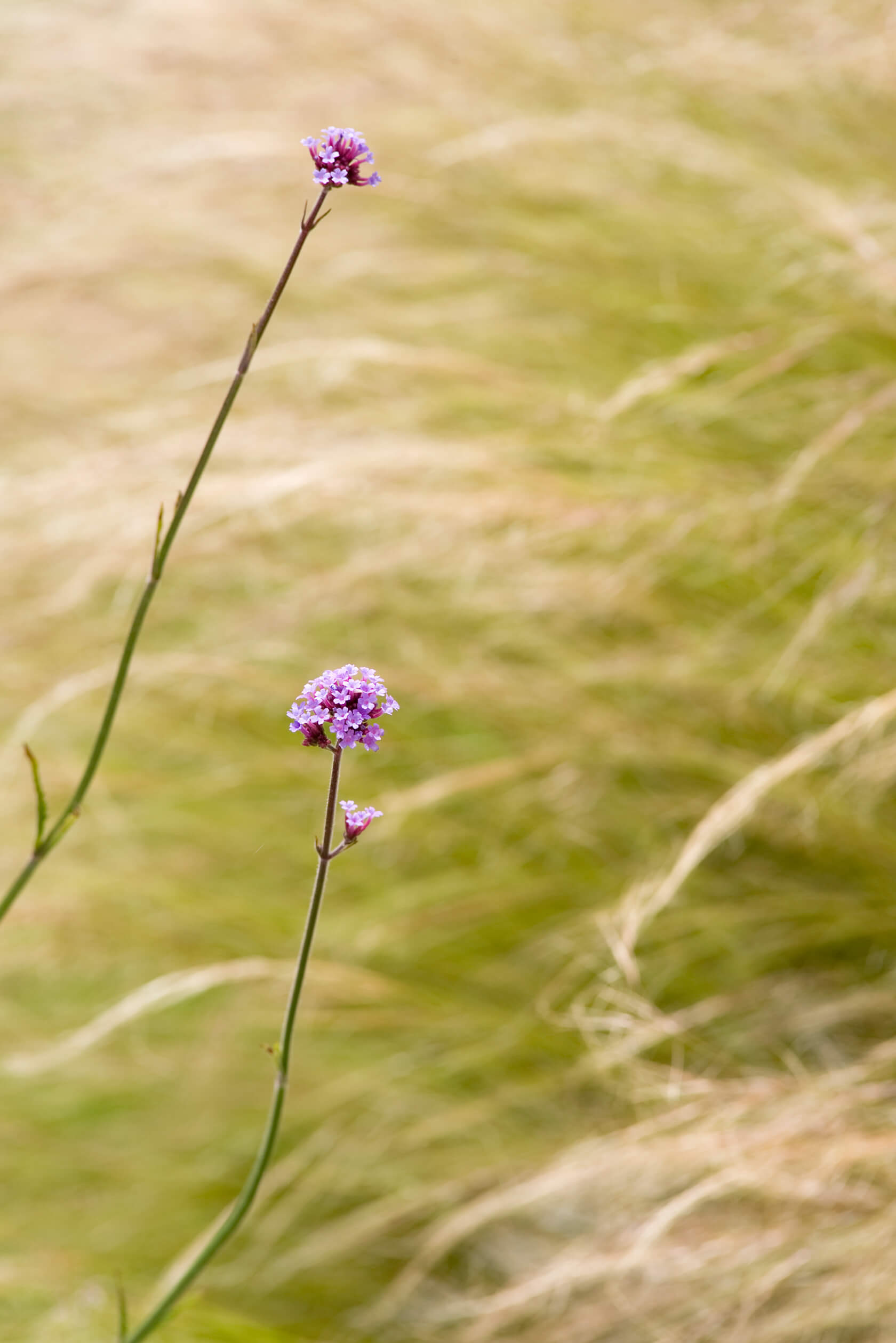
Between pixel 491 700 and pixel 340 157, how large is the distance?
1.84 feet

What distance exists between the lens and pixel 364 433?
2.99 feet

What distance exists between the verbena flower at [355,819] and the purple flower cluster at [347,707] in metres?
0.02

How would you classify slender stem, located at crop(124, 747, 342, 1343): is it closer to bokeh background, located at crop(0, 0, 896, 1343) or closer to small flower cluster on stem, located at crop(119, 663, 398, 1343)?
small flower cluster on stem, located at crop(119, 663, 398, 1343)

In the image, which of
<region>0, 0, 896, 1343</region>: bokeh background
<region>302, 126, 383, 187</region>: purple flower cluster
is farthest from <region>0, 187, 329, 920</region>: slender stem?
<region>0, 0, 896, 1343</region>: bokeh background

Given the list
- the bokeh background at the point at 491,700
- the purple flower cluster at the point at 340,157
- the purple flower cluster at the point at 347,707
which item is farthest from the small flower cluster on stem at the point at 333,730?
the bokeh background at the point at 491,700

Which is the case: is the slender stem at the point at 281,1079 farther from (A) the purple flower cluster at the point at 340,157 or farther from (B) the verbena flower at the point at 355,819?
(A) the purple flower cluster at the point at 340,157

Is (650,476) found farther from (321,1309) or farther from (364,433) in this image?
(321,1309)

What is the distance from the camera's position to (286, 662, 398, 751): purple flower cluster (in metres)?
0.28

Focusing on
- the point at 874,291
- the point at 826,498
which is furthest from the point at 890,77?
the point at 826,498

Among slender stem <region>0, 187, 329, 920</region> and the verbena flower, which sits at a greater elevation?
slender stem <region>0, 187, 329, 920</region>

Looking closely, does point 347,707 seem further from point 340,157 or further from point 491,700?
point 491,700

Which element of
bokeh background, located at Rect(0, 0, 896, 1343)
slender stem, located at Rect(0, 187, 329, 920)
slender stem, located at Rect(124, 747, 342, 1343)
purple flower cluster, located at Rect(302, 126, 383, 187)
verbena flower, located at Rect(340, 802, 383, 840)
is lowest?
slender stem, located at Rect(124, 747, 342, 1343)

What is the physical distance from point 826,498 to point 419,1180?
1.79 ft

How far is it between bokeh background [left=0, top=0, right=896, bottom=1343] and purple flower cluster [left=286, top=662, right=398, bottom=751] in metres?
0.39
